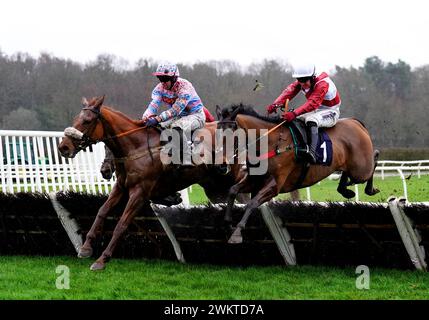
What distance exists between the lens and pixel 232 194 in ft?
21.8

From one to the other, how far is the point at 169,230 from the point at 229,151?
1107 millimetres

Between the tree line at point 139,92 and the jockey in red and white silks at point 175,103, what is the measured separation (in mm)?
22350

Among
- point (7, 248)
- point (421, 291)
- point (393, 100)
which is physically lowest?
point (393, 100)

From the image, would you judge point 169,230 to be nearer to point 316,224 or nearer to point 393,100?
point 316,224

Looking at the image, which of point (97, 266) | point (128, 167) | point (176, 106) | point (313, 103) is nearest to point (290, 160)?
point (313, 103)

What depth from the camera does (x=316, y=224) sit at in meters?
6.67

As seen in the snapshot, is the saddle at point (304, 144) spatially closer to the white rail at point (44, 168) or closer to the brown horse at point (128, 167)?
the brown horse at point (128, 167)

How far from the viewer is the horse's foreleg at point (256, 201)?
6.34m

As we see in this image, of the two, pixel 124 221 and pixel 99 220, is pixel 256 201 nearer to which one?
pixel 124 221

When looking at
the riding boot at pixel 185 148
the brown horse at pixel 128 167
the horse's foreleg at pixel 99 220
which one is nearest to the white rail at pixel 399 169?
the riding boot at pixel 185 148

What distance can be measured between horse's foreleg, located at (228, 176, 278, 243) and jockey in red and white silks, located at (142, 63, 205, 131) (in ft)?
3.26

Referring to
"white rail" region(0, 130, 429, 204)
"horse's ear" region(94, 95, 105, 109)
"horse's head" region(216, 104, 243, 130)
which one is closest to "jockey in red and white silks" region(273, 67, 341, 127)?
"horse's head" region(216, 104, 243, 130)

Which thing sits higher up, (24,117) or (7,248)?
(7,248)
